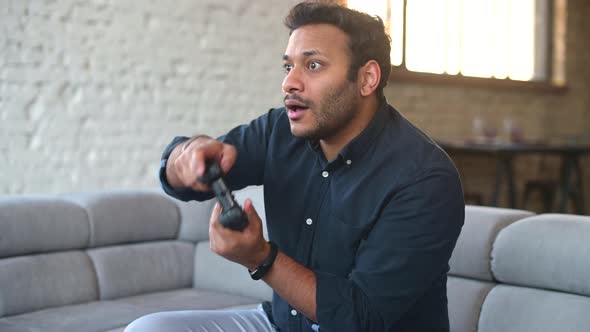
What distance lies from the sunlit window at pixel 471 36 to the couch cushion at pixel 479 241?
3.58m

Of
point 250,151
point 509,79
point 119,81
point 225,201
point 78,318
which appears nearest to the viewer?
point 225,201

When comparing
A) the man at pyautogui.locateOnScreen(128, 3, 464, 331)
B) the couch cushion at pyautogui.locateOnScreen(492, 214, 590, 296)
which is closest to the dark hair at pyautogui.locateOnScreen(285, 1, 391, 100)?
the man at pyautogui.locateOnScreen(128, 3, 464, 331)

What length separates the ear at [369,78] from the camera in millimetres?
1929

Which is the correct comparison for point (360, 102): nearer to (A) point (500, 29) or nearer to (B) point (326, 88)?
(B) point (326, 88)

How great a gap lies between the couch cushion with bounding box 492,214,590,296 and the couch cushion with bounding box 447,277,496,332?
7 cm

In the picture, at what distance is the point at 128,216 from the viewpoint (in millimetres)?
3266

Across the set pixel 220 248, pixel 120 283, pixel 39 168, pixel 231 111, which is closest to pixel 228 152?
pixel 220 248

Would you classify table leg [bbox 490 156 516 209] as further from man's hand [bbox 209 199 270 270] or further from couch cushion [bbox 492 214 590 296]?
man's hand [bbox 209 199 270 270]

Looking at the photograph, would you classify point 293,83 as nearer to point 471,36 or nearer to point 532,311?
point 532,311

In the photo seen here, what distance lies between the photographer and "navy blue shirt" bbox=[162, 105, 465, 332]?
1604 millimetres

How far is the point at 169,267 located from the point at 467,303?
4.69 feet

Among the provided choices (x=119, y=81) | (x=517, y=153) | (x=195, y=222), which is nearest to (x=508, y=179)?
(x=517, y=153)

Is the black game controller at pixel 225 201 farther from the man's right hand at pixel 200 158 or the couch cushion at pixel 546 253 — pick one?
the couch cushion at pixel 546 253

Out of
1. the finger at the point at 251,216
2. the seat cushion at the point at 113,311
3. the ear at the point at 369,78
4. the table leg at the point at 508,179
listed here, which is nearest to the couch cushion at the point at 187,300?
the seat cushion at the point at 113,311
